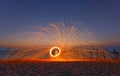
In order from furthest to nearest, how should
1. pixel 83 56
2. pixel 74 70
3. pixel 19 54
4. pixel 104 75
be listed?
1. pixel 19 54
2. pixel 83 56
3. pixel 74 70
4. pixel 104 75

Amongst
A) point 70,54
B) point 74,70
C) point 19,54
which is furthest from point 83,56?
point 74,70

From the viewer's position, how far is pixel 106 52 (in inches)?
1331

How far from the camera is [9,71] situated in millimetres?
16578

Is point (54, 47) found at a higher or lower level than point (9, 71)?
higher

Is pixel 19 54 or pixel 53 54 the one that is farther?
pixel 19 54

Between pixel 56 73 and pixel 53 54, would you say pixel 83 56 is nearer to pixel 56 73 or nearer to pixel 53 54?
pixel 53 54

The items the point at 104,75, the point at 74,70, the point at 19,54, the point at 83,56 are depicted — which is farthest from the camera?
the point at 19,54

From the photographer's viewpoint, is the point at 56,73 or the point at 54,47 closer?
the point at 56,73

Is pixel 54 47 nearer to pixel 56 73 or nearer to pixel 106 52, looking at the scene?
pixel 106 52

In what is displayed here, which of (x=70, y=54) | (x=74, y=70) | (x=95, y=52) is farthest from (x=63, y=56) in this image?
(x=74, y=70)

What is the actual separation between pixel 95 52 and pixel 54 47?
560 cm

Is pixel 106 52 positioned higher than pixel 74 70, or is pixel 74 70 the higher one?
pixel 106 52

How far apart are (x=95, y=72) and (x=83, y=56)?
1562 centimetres

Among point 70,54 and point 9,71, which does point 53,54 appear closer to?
point 70,54
